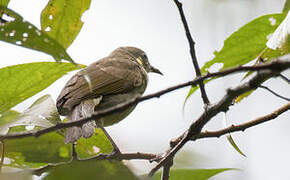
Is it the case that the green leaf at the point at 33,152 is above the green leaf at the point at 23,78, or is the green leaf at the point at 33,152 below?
below

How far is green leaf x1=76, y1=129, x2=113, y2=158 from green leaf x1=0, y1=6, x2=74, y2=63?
1179 mm

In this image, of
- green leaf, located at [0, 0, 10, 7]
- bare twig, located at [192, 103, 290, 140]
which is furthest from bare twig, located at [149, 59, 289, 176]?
green leaf, located at [0, 0, 10, 7]

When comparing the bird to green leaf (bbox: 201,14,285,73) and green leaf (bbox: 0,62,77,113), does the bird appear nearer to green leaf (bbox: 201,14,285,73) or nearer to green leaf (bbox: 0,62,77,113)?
green leaf (bbox: 0,62,77,113)

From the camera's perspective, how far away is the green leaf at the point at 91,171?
1196mm

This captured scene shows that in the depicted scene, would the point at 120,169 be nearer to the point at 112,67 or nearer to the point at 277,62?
the point at 277,62

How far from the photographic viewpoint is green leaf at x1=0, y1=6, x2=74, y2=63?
1562mm

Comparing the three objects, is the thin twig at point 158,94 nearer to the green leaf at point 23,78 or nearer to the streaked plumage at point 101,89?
the green leaf at point 23,78

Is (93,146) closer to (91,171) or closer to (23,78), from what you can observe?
(23,78)

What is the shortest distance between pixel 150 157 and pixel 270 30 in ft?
3.76

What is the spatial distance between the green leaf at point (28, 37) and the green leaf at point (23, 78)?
0.52m

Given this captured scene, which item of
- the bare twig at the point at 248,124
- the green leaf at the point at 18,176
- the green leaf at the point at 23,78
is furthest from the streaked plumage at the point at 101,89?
the green leaf at the point at 18,176

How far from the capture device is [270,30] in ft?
8.46

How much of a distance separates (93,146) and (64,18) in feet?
3.02

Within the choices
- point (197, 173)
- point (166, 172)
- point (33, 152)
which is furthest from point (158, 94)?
point (33, 152)
